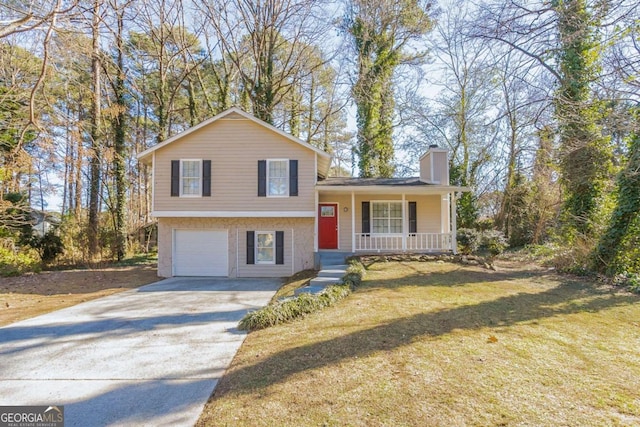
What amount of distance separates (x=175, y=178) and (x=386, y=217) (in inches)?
331

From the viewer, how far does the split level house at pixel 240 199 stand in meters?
11.8

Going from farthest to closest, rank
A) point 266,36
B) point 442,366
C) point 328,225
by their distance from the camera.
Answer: point 266,36 → point 328,225 → point 442,366

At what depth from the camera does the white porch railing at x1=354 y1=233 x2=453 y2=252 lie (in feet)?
40.3

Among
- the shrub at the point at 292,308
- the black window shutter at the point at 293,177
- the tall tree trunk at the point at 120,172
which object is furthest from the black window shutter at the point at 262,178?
Result: the tall tree trunk at the point at 120,172

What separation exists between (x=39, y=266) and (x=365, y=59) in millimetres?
19607

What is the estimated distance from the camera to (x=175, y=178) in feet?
39.0

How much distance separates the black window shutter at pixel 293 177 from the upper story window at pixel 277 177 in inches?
5.2

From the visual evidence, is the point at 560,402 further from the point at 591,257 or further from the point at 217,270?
the point at 217,270

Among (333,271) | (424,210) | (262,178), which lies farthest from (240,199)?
(424,210)

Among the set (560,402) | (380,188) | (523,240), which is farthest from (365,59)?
(560,402)

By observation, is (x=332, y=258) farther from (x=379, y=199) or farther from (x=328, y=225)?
(x=379, y=199)

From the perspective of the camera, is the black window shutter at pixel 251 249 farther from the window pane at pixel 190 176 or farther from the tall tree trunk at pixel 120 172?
the tall tree trunk at pixel 120 172

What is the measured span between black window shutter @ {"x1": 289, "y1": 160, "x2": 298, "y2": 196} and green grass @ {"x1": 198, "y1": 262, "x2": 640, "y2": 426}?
5.89 metres

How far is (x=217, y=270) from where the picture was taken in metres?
12.1
